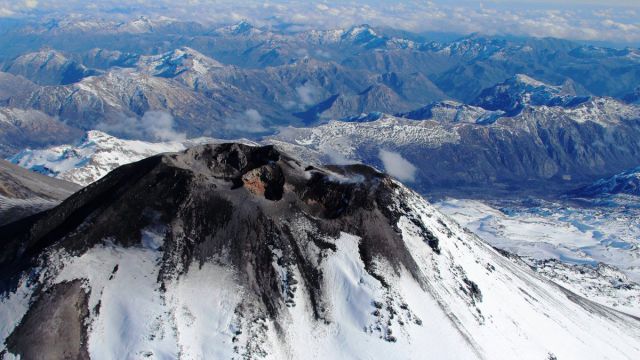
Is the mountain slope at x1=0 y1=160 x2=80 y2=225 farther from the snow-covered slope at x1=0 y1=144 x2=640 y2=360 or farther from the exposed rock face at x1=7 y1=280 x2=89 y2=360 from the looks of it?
the exposed rock face at x1=7 y1=280 x2=89 y2=360

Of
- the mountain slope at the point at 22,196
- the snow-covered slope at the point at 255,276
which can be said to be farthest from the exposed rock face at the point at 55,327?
the mountain slope at the point at 22,196

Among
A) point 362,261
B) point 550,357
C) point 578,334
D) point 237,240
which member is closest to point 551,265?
point 578,334

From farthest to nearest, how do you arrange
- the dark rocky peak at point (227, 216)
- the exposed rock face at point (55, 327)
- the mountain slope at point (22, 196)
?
the mountain slope at point (22, 196), the dark rocky peak at point (227, 216), the exposed rock face at point (55, 327)

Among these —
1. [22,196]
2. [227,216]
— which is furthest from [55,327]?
[22,196]

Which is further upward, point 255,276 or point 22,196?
point 255,276

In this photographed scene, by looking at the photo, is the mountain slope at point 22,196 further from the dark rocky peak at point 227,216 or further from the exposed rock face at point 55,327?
the exposed rock face at point 55,327

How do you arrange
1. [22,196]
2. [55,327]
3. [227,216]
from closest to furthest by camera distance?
1. [55,327]
2. [227,216]
3. [22,196]

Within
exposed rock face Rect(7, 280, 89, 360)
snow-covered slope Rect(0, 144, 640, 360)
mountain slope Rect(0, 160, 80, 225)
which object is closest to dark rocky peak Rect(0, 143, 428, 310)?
snow-covered slope Rect(0, 144, 640, 360)

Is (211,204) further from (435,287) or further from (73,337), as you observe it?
(435,287)

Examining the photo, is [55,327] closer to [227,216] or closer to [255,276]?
[255,276]
